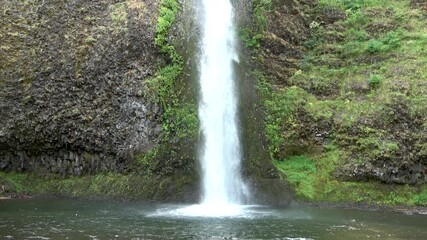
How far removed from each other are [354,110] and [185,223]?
375 inches

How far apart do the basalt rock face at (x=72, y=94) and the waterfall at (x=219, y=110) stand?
1981 mm

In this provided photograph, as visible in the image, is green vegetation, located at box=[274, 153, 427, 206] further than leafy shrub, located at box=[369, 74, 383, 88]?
No

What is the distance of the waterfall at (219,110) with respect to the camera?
17.7 m

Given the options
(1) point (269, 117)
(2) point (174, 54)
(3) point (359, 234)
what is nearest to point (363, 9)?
(1) point (269, 117)

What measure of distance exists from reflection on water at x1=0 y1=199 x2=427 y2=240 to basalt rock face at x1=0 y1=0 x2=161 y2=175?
9.98 feet

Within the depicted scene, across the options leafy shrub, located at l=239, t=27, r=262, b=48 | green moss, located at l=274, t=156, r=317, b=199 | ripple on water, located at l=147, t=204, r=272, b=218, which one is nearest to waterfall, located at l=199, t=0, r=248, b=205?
leafy shrub, located at l=239, t=27, r=262, b=48

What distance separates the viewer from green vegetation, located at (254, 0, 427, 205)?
1802cm

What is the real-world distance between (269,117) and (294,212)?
5.55 meters

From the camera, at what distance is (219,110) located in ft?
63.1

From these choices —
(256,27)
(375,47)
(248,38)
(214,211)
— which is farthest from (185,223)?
(375,47)

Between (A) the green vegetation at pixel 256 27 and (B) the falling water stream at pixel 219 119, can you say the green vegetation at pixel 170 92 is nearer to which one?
(B) the falling water stream at pixel 219 119

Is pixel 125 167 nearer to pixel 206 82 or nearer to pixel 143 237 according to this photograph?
pixel 206 82

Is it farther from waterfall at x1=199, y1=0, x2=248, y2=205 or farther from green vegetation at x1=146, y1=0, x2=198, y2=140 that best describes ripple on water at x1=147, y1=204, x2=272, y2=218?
green vegetation at x1=146, y1=0, x2=198, y2=140

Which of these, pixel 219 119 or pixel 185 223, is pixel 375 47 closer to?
pixel 219 119
